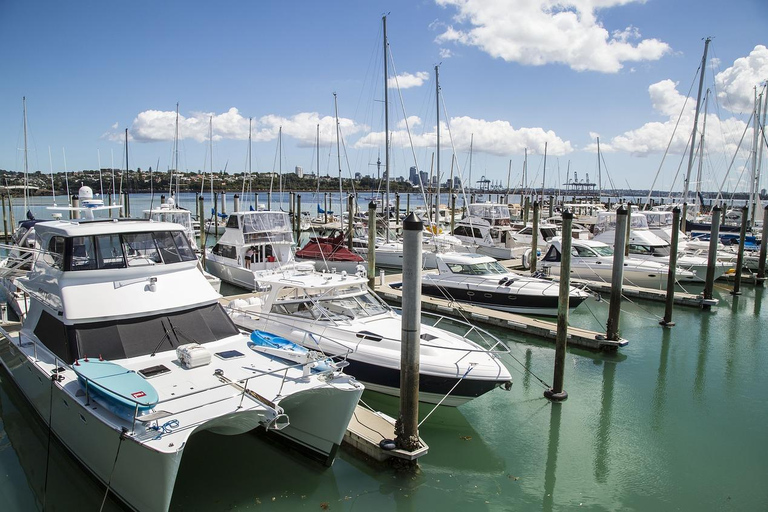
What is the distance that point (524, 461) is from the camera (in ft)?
29.0

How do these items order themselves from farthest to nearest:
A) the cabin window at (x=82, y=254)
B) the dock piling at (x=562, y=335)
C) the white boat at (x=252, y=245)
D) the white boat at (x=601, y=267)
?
the white boat at (x=601, y=267) → the white boat at (x=252, y=245) → the dock piling at (x=562, y=335) → the cabin window at (x=82, y=254)

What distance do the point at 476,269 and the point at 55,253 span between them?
1352 centimetres

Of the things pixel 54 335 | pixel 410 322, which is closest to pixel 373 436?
pixel 410 322

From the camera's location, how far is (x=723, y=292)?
2273 centimetres

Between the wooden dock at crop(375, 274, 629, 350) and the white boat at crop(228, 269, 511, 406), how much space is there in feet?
13.1

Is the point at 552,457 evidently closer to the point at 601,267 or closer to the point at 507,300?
the point at 507,300

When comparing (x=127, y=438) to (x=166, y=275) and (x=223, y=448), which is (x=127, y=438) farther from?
(x=166, y=275)

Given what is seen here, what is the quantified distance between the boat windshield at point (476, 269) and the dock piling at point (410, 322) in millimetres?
11363

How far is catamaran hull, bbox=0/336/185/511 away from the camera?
19.3ft

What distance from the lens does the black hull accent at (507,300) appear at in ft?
57.5

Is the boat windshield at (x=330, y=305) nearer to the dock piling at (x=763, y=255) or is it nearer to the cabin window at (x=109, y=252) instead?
the cabin window at (x=109, y=252)

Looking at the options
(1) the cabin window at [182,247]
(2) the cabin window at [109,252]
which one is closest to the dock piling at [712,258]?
(1) the cabin window at [182,247]

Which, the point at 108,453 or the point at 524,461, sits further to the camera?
the point at 524,461

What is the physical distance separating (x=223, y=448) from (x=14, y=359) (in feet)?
14.9
